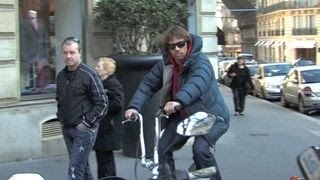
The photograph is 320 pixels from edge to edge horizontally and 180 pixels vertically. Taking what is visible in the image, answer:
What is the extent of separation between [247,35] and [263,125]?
95151 mm

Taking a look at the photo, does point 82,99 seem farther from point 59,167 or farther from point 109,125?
point 59,167

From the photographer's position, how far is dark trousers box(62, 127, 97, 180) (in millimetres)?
6215

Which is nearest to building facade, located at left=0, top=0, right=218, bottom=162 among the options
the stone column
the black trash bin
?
the black trash bin

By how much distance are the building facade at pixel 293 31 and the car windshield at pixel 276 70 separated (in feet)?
137

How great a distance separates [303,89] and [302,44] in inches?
2258

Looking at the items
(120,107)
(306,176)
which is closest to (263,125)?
(120,107)

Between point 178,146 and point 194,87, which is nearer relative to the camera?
point 194,87

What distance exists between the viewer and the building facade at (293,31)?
7550 cm

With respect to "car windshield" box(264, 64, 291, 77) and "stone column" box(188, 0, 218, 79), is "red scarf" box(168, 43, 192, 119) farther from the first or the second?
"car windshield" box(264, 64, 291, 77)

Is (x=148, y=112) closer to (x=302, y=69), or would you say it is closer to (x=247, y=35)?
(x=302, y=69)

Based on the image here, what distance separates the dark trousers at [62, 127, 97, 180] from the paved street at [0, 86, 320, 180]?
6.93ft

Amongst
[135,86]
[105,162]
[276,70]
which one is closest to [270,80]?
[276,70]

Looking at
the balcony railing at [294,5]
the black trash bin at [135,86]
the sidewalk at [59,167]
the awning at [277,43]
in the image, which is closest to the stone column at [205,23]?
the black trash bin at [135,86]

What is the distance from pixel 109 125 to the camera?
7102 mm
